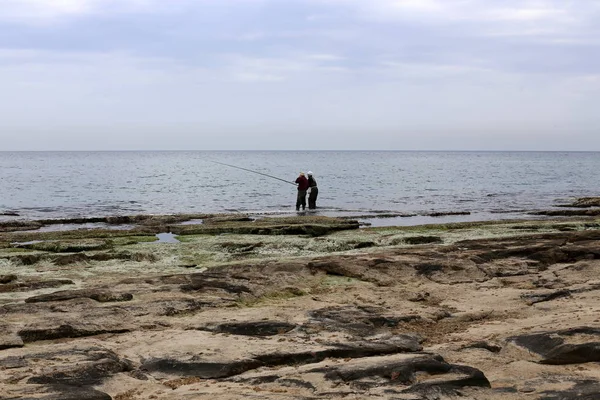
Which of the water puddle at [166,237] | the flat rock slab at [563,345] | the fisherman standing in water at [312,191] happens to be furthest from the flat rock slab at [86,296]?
the fisherman standing in water at [312,191]

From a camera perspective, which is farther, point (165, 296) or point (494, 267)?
point (494, 267)

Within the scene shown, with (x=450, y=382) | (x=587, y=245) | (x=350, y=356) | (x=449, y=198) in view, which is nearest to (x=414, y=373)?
(x=450, y=382)

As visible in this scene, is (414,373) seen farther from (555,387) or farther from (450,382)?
(555,387)

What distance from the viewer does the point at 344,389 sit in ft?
31.5

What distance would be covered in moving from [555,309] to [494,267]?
15.3 feet

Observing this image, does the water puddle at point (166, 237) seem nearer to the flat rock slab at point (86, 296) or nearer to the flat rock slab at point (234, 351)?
the flat rock slab at point (86, 296)

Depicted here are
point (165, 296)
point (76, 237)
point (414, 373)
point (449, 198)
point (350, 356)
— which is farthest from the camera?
point (449, 198)

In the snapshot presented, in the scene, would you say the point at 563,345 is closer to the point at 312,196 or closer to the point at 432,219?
the point at 432,219

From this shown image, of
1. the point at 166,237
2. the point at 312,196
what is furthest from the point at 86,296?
the point at 312,196

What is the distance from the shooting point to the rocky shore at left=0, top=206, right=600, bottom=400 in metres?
9.88

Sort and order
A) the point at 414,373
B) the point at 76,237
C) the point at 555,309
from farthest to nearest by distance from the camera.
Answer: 1. the point at 76,237
2. the point at 555,309
3. the point at 414,373

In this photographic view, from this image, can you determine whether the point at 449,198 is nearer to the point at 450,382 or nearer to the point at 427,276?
the point at 427,276

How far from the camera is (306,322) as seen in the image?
13383 mm

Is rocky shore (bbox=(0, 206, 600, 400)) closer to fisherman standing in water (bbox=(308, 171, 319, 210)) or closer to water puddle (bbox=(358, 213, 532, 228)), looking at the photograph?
water puddle (bbox=(358, 213, 532, 228))
